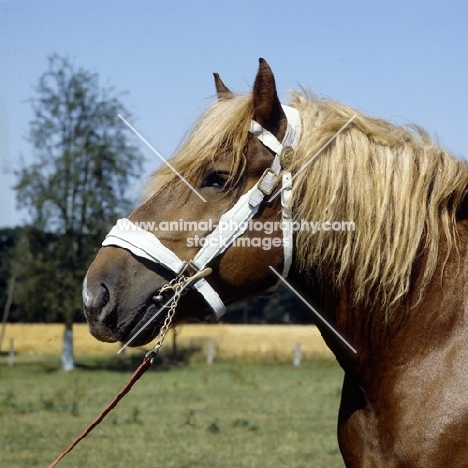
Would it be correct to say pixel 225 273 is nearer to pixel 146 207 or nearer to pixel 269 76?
pixel 146 207

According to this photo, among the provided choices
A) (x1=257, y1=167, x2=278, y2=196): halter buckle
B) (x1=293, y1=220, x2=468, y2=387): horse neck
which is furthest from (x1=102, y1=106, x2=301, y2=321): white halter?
(x1=293, y1=220, x2=468, y2=387): horse neck

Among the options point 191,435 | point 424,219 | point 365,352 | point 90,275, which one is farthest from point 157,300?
point 191,435

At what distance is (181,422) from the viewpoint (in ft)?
37.6

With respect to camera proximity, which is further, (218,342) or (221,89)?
(218,342)

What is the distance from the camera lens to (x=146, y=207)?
9.25 feet

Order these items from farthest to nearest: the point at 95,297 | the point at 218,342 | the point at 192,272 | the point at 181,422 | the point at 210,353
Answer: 1. the point at 218,342
2. the point at 210,353
3. the point at 181,422
4. the point at 192,272
5. the point at 95,297

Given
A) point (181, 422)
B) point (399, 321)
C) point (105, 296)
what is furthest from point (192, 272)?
point (181, 422)

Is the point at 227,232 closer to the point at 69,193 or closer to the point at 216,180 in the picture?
the point at 216,180

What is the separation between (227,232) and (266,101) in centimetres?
55

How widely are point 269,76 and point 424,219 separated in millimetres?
845

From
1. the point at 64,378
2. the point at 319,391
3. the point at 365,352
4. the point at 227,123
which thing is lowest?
the point at 64,378

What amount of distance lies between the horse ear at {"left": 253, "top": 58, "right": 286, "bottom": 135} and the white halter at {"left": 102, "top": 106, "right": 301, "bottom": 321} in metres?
0.04

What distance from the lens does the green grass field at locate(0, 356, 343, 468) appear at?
8602 millimetres

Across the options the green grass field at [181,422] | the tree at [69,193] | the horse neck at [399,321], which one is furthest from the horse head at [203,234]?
the tree at [69,193]
